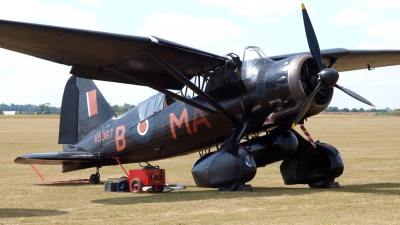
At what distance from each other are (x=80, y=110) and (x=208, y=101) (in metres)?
5.65

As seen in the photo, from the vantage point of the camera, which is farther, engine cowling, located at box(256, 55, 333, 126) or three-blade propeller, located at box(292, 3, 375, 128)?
engine cowling, located at box(256, 55, 333, 126)

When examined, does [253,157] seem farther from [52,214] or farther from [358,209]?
[52,214]

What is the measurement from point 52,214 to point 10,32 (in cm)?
324

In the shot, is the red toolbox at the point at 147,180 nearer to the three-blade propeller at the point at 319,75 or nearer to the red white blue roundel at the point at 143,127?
the red white blue roundel at the point at 143,127

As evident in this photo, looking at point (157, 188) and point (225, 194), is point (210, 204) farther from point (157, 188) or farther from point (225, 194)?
point (157, 188)

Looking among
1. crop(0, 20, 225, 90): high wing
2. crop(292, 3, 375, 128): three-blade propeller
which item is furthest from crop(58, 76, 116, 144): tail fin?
crop(292, 3, 375, 128): three-blade propeller

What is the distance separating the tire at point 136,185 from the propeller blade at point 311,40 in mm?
4423

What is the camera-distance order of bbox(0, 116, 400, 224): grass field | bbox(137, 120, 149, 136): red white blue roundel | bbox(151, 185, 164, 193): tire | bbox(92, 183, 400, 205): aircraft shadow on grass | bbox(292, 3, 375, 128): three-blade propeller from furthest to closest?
bbox(137, 120, 149, 136): red white blue roundel
bbox(151, 185, 164, 193): tire
bbox(292, 3, 375, 128): three-blade propeller
bbox(92, 183, 400, 205): aircraft shadow on grass
bbox(0, 116, 400, 224): grass field

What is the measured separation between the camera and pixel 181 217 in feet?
30.9

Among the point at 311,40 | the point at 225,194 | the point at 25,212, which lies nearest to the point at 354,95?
the point at 311,40

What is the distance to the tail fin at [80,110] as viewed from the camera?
17.5 metres

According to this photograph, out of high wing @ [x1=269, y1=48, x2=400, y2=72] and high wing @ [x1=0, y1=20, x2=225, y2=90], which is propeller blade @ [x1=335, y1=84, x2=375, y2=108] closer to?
high wing @ [x1=269, y1=48, x2=400, y2=72]

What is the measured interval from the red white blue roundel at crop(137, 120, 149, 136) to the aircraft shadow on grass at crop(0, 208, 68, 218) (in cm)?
522

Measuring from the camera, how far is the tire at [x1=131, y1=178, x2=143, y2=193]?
1370 centimetres
